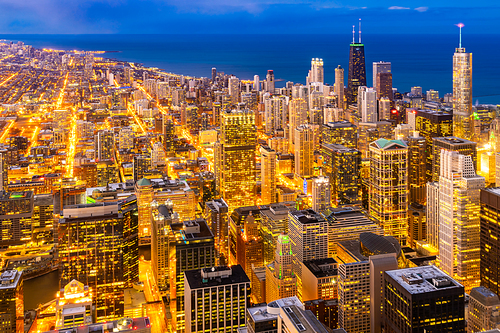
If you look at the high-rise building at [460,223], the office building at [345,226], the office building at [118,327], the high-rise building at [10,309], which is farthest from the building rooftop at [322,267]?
the high-rise building at [10,309]

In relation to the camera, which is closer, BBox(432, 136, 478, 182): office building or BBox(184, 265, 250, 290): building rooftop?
BBox(184, 265, 250, 290): building rooftop

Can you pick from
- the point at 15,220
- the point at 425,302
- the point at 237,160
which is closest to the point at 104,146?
the point at 237,160

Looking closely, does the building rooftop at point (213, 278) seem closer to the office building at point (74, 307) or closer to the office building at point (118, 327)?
the office building at point (118, 327)

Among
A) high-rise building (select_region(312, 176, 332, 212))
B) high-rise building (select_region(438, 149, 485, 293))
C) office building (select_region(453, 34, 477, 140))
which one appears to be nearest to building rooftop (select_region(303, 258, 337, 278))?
high-rise building (select_region(438, 149, 485, 293))

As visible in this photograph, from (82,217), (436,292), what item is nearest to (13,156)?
(82,217)

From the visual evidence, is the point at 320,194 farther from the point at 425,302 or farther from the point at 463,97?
the point at 425,302

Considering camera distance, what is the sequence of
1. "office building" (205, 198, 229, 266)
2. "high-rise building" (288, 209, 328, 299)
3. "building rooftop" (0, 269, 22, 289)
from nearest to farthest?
"building rooftop" (0, 269, 22, 289), "high-rise building" (288, 209, 328, 299), "office building" (205, 198, 229, 266)

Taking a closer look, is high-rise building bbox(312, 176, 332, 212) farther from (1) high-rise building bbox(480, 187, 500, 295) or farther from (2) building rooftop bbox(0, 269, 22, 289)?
(2) building rooftop bbox(0, 269, 22, 289)

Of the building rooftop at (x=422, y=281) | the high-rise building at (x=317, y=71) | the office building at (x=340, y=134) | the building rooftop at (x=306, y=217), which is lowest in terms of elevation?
the building rooftop at (x=422, y=281)

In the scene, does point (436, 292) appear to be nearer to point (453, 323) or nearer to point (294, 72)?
point (453, 323)
